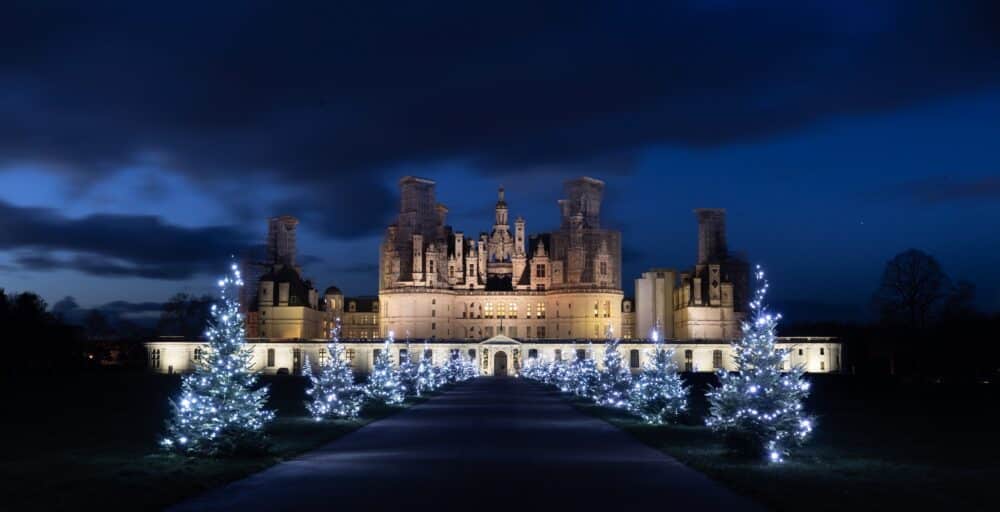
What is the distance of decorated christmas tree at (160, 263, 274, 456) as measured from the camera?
24.1 meters

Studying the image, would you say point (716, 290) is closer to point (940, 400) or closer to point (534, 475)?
point (940, 400)

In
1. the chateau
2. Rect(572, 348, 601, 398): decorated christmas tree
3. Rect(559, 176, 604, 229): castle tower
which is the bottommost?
Rect(572, 348, 601, 398): decorated christmas tree

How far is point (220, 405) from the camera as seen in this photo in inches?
952

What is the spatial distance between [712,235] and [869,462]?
130269 millimetres

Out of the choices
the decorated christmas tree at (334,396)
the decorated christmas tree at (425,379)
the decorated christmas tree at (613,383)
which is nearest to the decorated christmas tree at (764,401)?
the decorated christmas tree at (334,396)

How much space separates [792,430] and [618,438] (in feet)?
26.8

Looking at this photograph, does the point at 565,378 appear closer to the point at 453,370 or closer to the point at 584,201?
the point at 453,370

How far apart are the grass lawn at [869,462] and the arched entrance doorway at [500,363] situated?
102m

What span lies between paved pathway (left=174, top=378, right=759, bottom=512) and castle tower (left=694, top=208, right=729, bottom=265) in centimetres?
12171

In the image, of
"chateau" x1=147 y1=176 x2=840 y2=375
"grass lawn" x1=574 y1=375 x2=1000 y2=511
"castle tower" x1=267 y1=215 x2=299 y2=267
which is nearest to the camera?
"grass lawn" x1=574 y1=375 x2=1000 y2=511

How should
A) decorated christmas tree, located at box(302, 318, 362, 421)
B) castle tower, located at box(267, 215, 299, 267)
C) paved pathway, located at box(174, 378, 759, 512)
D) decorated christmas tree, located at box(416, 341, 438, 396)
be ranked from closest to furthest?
paved pathway, located at box(174, 378, 759, 512), decorated christmas tree, located at box(302, 318, 362, 421), decorated christmas tree, located at box(416, 341, 438, 396), castle tower, located at box(267, 215, 299, 267)

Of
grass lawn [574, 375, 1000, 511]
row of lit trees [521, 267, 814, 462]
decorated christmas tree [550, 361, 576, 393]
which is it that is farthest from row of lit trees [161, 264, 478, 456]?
decorated christmas tree [550, 361, 576, 393]

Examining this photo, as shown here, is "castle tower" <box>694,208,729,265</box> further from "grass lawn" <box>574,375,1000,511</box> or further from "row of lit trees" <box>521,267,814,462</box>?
"row of lit trees" <box>521,267,814,462</box>

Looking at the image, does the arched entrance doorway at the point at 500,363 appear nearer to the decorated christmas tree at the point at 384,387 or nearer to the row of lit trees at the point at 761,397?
the decorated christmas tree at the point at 384,387
